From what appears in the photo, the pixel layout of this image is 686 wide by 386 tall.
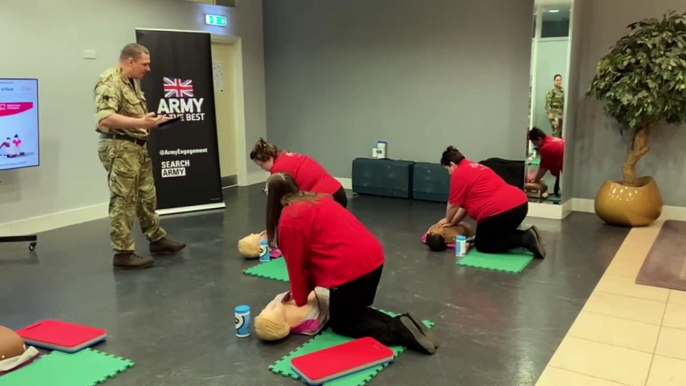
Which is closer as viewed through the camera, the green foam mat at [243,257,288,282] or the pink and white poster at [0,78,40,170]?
the green foam mat at [243,257,288,282]

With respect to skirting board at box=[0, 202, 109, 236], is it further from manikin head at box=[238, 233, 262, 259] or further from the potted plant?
the potted plant

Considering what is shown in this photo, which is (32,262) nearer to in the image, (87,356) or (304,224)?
(87,356)

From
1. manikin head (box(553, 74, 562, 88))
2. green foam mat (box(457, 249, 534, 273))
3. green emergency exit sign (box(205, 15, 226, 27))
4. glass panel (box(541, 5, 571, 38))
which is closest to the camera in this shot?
green foam mat (box(457, 249, 534, 273))

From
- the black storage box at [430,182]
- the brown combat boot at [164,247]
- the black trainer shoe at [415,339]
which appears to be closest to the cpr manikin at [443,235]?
the black storage box at [430,182]

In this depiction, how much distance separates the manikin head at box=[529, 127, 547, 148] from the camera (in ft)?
20.0

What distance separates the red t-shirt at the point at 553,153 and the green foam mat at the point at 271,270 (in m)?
3.00

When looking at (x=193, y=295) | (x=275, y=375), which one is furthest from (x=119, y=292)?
(x=275, y=375)

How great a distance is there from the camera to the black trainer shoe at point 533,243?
477 centimetres

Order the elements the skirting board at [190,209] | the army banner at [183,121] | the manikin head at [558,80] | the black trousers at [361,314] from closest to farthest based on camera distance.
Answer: the black trousers at [361,314] < the manikin head at [558,80] < the army banner at [183,121] < the skirting board at [190,209]

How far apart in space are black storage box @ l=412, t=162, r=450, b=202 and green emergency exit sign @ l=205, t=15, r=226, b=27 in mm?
3038

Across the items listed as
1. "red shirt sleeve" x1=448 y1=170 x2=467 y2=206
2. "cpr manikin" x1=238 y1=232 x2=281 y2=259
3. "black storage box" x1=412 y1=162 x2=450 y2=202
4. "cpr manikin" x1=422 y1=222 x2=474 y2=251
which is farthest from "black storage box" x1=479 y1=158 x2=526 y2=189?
"cpr manikin" x1=238 y1=232 x2=281 y2=259

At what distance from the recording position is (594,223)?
596 centimetres

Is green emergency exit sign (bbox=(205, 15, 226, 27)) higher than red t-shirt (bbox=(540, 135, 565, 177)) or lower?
higher

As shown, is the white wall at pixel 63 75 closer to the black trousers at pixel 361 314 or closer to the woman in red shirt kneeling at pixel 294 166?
the woman in red shirt kneeling at pixel 294 166
